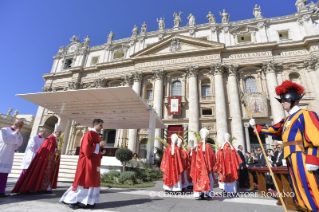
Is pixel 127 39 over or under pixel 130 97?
over

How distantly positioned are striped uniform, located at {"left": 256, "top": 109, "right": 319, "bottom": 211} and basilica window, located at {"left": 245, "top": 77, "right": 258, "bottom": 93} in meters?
18.7

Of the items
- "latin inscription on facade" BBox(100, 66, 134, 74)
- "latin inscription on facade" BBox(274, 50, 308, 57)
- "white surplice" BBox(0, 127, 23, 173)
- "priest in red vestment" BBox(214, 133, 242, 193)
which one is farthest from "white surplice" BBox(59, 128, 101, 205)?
"latin inscription on facade" BBox(274, 50, 308, 57)

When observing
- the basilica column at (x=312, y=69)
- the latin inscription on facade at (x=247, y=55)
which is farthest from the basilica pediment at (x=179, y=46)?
the basilica column at (x=312, y=69)

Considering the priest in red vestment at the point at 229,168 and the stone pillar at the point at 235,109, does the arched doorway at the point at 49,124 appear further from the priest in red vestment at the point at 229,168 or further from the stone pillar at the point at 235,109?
the priest in red vestment at the point at 229,168

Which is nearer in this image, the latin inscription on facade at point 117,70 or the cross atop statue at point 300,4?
the cross atop statue at point 300,4

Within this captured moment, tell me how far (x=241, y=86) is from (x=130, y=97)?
14701mm

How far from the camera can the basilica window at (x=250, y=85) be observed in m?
19.3

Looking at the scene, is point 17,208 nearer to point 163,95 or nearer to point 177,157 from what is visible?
point 177,157

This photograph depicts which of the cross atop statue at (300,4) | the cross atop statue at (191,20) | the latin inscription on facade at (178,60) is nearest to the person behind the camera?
the latin inscription on facade at (178,60)

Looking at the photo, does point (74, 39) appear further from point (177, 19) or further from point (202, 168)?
point (202, 168)

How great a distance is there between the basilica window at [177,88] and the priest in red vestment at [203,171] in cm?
1558

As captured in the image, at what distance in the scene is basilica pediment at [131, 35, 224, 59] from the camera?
66.5ft

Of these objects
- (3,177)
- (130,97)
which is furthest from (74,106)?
(3,177)

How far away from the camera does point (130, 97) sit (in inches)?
403
